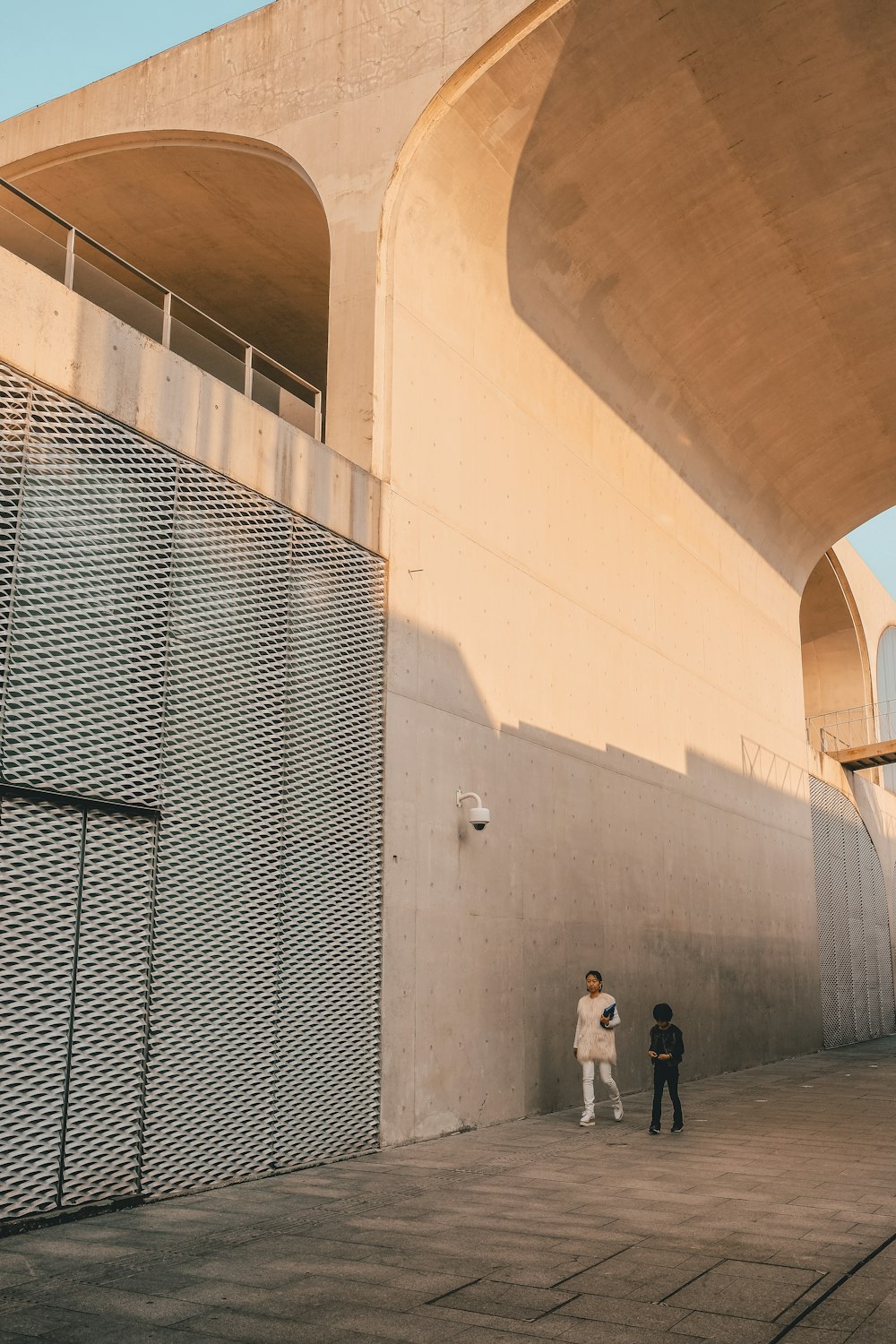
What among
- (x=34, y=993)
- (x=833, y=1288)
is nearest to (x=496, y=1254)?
(x=833, y=1288)

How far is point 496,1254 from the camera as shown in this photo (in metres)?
6.05

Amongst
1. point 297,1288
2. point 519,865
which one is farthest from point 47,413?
point 519,865

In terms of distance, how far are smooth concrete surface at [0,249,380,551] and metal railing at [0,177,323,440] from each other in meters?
0.25

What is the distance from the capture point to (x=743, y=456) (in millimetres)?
20312

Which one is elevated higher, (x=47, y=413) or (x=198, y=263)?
(x=198, y=263)

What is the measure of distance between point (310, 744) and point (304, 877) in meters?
1.10

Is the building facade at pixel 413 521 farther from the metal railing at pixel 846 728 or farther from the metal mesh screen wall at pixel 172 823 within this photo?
the metal railing at pixel 846 728

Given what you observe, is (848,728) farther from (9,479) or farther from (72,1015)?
(9,479)

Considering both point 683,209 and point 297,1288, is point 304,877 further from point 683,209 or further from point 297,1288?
point 683,209

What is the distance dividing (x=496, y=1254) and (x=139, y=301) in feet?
22.7

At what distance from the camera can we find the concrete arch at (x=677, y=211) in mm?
12266

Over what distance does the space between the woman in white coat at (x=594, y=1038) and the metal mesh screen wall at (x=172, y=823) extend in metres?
2.51

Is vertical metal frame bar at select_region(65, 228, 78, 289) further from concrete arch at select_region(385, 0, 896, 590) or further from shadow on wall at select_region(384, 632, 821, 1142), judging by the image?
concrete arch at select_region(385, 0, 896, 590)

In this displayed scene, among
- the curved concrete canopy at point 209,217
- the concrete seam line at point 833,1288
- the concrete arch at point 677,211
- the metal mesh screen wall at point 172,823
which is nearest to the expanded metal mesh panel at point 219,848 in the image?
the metal mesh screen wall at point 172,823
